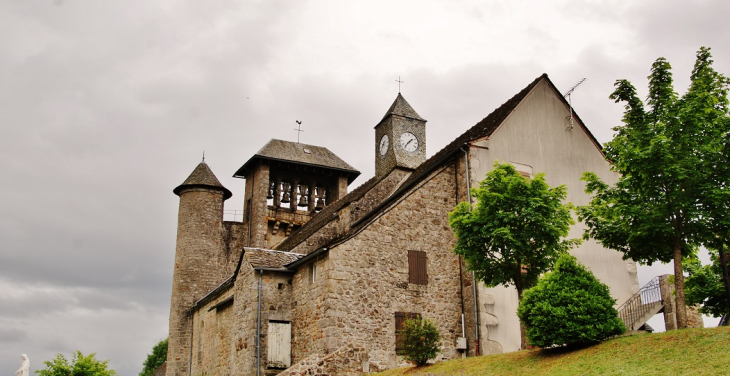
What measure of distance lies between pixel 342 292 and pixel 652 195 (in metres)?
9.26

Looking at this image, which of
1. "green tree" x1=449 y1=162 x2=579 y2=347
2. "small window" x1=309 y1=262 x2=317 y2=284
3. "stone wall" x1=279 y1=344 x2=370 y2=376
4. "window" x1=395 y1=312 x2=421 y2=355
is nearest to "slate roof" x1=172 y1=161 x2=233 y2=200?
"small window" x1=309 y1=262 x2=317 y2=284

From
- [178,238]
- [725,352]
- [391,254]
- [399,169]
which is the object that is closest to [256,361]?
[391,254]

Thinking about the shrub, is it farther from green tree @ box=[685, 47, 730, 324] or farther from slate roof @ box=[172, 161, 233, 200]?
slate roof @ box=[172, 161, 233, 200]

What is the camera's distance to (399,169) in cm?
3033

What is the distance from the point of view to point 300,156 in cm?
4172

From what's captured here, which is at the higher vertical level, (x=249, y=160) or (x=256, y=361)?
(x=249, y=160)

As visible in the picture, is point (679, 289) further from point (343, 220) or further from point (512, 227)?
point (343, 220)

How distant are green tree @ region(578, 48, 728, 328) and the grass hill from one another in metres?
1.81

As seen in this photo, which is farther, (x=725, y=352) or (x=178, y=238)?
(x=178, y=238)

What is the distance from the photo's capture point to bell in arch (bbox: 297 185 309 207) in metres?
41.6

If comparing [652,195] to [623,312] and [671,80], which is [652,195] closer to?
[671,80]

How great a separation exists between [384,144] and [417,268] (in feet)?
36.2

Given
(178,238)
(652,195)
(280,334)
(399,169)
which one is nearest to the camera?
(652,195)

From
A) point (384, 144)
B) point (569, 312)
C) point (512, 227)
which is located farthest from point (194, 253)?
point (569, 312)
